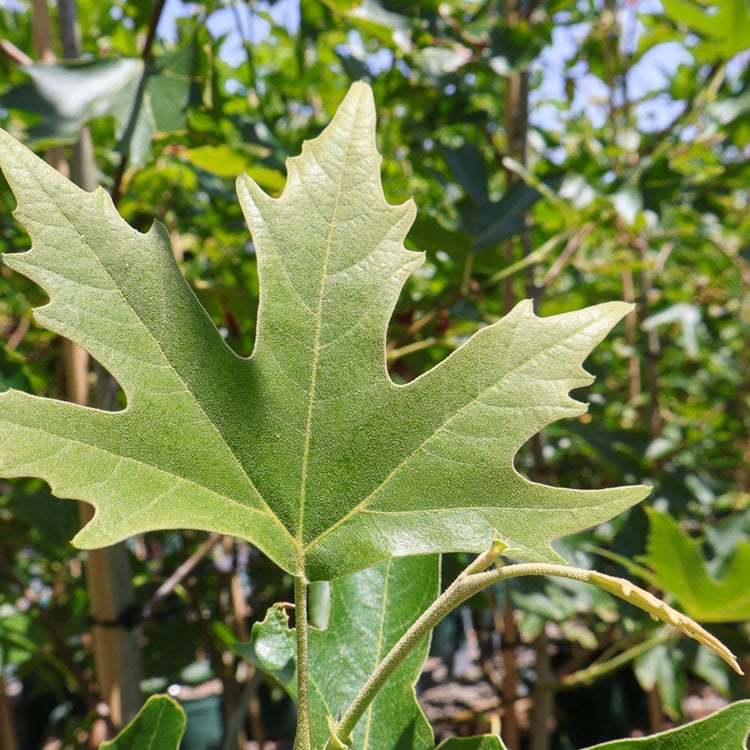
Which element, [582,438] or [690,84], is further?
[690,84]

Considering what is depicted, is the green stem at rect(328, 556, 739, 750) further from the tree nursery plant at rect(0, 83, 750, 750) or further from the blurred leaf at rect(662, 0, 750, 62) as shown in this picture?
the blurred leaf at rect(662, 0, 750, 62)

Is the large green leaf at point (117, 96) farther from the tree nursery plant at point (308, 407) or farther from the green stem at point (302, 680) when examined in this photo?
the green stem at point (302, 680)

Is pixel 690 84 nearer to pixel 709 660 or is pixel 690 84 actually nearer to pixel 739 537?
pixel 739 537

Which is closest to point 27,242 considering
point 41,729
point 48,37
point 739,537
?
point 48,37

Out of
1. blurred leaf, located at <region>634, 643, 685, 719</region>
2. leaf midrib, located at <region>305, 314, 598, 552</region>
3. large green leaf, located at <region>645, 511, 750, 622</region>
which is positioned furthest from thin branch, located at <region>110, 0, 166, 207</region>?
blurred leaf, located at <region>634, 643, 685, 719</region>

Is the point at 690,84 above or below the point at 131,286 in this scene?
above

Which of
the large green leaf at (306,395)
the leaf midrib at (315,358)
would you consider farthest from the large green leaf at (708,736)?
the leaf midrib at (315,358)
